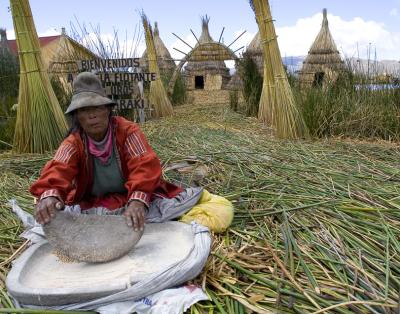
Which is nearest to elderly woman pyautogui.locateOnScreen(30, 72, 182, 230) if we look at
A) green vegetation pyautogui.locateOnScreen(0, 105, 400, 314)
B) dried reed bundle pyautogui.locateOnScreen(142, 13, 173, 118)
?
green vegetation pyautogui.locateOnScreen(0, 105, 400, 314)

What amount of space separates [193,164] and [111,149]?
1196 mm

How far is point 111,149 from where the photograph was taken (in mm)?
2068

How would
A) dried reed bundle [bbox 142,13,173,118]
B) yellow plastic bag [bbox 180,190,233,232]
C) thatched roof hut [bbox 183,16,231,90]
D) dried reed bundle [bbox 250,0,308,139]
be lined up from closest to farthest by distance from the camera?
1. yellow plastic bag [bbox 180,190,233,232]
2. dried reed bundle [bbox 250,0,308,139]
3. dried reed bundle [bbox 142,13,173,118]
4. thatched roof hut [bbox 183,16,231,90]

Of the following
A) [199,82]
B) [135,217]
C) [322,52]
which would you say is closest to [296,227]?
[135,217]

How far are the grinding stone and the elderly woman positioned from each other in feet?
0.17

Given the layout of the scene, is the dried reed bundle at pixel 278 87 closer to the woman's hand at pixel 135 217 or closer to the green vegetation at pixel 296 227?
the green vegetation at pixel 296 227

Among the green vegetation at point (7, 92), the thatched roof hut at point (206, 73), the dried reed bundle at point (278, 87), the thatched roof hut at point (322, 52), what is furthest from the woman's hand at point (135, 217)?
the thatched roof hut at point (206, 73)

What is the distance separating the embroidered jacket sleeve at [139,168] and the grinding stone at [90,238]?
0.14m

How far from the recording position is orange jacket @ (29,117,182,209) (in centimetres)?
190

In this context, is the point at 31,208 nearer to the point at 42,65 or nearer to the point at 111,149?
the point at 111,149

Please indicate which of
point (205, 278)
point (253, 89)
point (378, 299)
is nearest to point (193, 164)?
point (205, 278)

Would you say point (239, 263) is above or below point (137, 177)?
below

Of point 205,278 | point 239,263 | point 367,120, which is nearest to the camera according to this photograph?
point 205,278

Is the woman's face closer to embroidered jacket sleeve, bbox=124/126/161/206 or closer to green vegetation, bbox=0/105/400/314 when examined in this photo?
embroidered jacket sleeve, bbox=124/126/161/206
